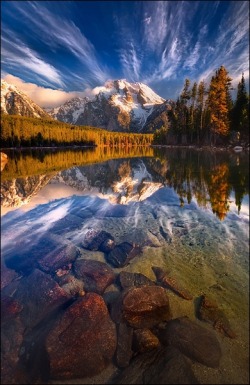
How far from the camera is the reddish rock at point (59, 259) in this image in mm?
8745

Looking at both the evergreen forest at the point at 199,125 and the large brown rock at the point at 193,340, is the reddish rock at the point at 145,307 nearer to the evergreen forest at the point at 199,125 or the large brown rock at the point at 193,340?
the large brown rock at the point at 193,340

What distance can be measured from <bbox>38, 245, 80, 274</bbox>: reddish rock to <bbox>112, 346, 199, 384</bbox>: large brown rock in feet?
14.1

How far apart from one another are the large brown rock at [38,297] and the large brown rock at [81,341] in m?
0.62

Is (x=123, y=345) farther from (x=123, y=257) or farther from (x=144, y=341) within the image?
(x=123, y=257)

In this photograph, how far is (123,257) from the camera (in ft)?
30.9

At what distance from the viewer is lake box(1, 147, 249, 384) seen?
526 cm

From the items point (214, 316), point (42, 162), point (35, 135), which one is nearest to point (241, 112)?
point (42, 162)

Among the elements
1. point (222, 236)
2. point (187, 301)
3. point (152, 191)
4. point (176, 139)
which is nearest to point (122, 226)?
point (222, 236)

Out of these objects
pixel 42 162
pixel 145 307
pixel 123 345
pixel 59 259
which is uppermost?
pixel 42 162

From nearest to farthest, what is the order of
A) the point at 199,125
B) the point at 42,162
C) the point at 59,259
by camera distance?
the point at 59,259, the point at 42,162, the point at 199,125

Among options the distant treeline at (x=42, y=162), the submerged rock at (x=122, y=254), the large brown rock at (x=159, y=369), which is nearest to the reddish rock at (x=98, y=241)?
the submerged rock at (x=122, y=254)

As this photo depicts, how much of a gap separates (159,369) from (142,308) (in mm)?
1647

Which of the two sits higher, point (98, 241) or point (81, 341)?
point (98, 241)

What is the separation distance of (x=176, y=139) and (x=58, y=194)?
3804 inches
